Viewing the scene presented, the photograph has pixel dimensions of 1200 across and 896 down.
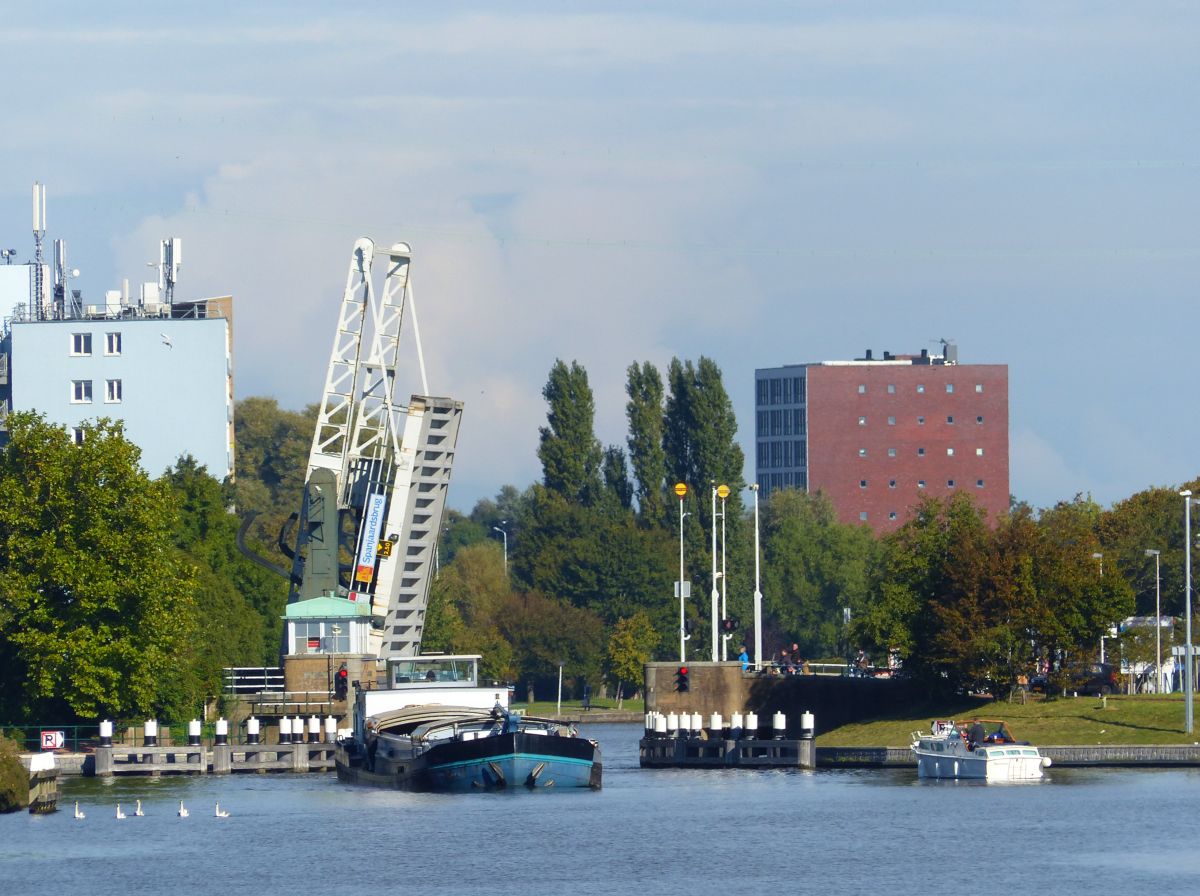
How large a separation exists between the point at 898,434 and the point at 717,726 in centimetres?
11011

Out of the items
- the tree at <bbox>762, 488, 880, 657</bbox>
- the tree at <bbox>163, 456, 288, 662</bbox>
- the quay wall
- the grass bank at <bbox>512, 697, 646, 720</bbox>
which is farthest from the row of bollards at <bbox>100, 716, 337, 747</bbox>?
the tree at <bbox>762, 488, 880, 657</bbox>

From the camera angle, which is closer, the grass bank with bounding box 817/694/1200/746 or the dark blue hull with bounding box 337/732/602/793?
the dark blue hull with bounding box 337/732/602/793

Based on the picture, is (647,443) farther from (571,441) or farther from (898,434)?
(898,434)

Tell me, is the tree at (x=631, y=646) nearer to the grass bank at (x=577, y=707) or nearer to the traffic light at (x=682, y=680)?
the grass bank at (x=577, y=707)

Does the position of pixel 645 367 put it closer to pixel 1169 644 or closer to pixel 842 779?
pixel 1169 644

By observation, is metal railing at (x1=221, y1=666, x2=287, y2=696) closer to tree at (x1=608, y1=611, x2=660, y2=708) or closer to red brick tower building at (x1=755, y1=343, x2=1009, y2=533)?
tree at (x1=608, y1=611, x2=660, y2=708)

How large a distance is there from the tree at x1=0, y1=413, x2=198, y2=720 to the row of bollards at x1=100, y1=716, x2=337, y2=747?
1224mm

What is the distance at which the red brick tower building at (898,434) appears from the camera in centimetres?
17850

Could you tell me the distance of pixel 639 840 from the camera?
47906 millimetres

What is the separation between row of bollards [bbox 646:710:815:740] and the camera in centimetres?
6925

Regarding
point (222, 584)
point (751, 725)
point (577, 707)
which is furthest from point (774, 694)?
point (577, 707)

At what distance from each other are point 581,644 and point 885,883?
85.5 m

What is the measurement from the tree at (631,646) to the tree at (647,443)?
5.91 m

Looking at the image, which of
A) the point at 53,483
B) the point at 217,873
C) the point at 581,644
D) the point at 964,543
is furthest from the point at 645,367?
the point at 217,873
